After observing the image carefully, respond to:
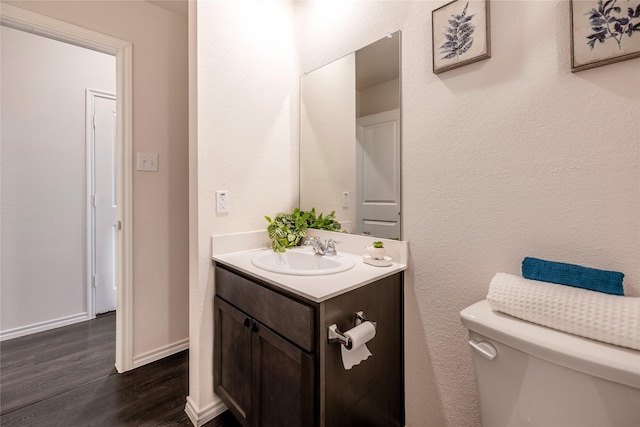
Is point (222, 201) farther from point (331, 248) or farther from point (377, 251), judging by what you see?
point (377, 251)

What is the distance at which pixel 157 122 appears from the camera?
74.1 inches

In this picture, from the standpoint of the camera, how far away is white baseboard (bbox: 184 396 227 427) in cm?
138

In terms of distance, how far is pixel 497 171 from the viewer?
99 centimetres

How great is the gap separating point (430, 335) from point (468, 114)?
2.87 feet

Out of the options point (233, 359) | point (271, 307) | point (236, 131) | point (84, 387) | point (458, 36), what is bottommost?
point (84, 387)

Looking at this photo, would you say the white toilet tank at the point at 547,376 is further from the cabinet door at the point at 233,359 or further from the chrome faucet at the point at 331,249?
the cabinet door at the point at 233,359

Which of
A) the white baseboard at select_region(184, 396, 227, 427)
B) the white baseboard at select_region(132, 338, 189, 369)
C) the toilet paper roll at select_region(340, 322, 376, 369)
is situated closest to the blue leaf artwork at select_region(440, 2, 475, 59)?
the toilet paper roll at select_region(340, 322, 376, 369)

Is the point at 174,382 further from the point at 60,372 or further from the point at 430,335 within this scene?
the point at 430,335

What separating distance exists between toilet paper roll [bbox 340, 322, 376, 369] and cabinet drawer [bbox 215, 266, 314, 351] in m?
0.12

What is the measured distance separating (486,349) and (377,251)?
0.52 meters

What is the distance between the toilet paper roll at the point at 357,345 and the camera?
89cm

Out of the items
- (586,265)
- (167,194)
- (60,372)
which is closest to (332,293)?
(586,265)

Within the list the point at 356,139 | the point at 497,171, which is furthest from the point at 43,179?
the point at 497,171

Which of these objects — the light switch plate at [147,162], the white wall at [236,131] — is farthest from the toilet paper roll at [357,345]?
the light switch plate at [147,162]
